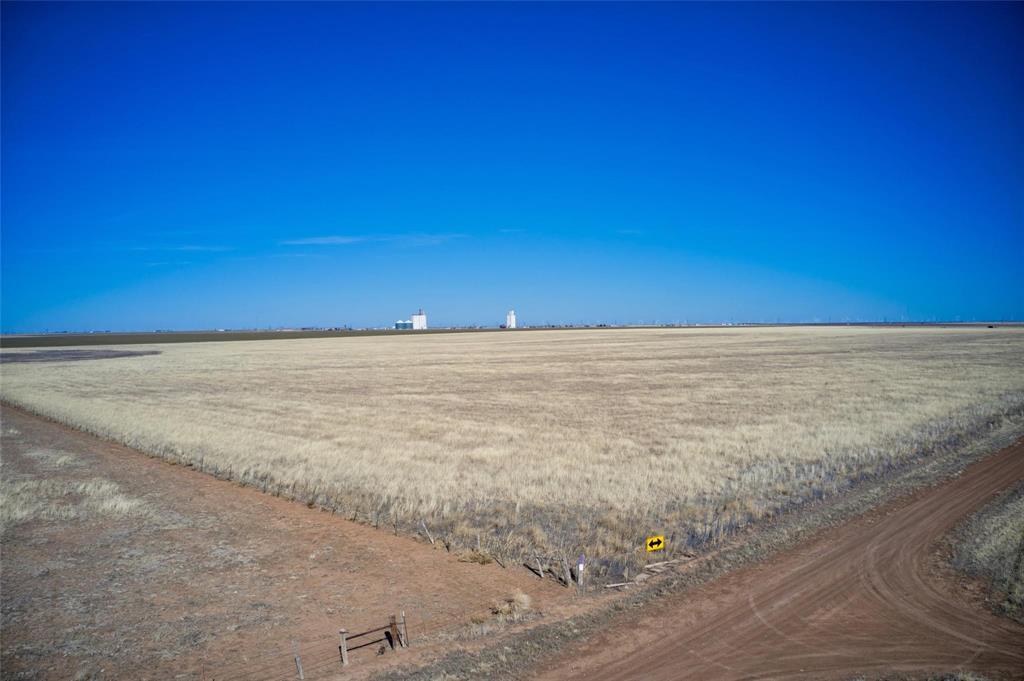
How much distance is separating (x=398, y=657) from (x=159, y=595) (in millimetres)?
5116

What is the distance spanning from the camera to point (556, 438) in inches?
899

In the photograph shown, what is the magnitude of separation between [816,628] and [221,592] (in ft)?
32.6

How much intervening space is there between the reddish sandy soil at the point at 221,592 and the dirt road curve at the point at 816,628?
74.0 inches

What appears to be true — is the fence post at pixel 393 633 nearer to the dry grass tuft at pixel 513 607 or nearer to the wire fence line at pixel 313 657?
the wire fence line at pixel 313 657

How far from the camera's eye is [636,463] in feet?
60.3

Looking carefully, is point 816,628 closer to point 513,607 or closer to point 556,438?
point 513,607

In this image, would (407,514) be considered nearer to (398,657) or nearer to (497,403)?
(398,657)

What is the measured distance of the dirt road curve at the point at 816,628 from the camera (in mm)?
7535

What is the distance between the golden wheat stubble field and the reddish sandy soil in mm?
1481

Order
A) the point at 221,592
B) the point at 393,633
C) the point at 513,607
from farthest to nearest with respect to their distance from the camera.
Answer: the point at 221,592
the point at 513,607
the point at 393,633

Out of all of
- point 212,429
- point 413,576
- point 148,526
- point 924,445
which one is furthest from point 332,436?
point 924,445

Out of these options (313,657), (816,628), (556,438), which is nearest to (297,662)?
(313,657)

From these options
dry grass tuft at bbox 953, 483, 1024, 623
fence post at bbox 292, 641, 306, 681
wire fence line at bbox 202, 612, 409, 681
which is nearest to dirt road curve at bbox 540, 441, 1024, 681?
dry grass tuft at bbox 953, 483, 1024, 623

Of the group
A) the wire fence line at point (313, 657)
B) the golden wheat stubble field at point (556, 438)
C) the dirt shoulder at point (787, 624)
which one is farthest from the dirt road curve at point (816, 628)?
the wire fence line at point (313, 657)
